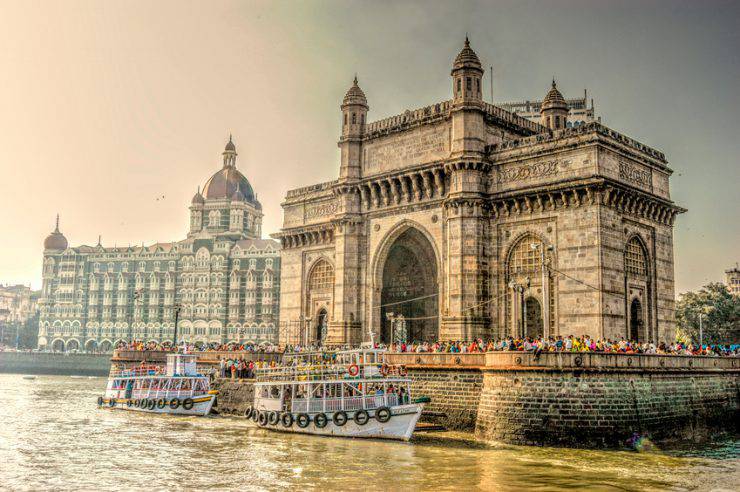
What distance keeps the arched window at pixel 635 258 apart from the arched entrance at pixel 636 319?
152cm

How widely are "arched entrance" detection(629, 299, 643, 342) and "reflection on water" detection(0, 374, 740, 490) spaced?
7240mm

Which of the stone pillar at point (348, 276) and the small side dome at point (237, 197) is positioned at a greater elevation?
the small side dome at point (237, 197)

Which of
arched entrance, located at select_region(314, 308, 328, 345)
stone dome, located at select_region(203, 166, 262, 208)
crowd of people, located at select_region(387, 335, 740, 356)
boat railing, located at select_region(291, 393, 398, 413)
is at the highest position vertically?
stone dome, located at select_region(203, 166, 262, 208)

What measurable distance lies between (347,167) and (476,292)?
12697mm

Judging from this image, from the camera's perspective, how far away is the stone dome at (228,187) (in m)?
109

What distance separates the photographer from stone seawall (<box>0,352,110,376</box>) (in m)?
91.9

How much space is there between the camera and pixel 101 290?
370 feet

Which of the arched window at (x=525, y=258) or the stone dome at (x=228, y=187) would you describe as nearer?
the arched window at (x=525, y=258)

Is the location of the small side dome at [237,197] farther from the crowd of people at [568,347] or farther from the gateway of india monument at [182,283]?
the crowd of people at [568,347]

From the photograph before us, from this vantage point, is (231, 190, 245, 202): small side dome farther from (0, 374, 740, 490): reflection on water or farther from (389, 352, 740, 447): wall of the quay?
(389, 352, 740, 447): wall of the quay

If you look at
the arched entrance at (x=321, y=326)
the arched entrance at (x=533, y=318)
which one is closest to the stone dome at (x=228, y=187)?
the arched entrance at (x=321, y=326)

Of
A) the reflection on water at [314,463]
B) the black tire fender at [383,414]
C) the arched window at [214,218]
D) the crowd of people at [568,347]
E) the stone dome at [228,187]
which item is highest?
the stone dome at [228,187]

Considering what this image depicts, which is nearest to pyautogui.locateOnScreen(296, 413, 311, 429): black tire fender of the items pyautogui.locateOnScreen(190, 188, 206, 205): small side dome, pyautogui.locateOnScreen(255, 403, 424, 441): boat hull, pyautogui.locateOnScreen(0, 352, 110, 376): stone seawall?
pyautogui.locateOnScreen(255, 403, 424, 441): boat hull

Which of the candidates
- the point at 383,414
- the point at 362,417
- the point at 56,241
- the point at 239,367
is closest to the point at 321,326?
the point at 239,367
